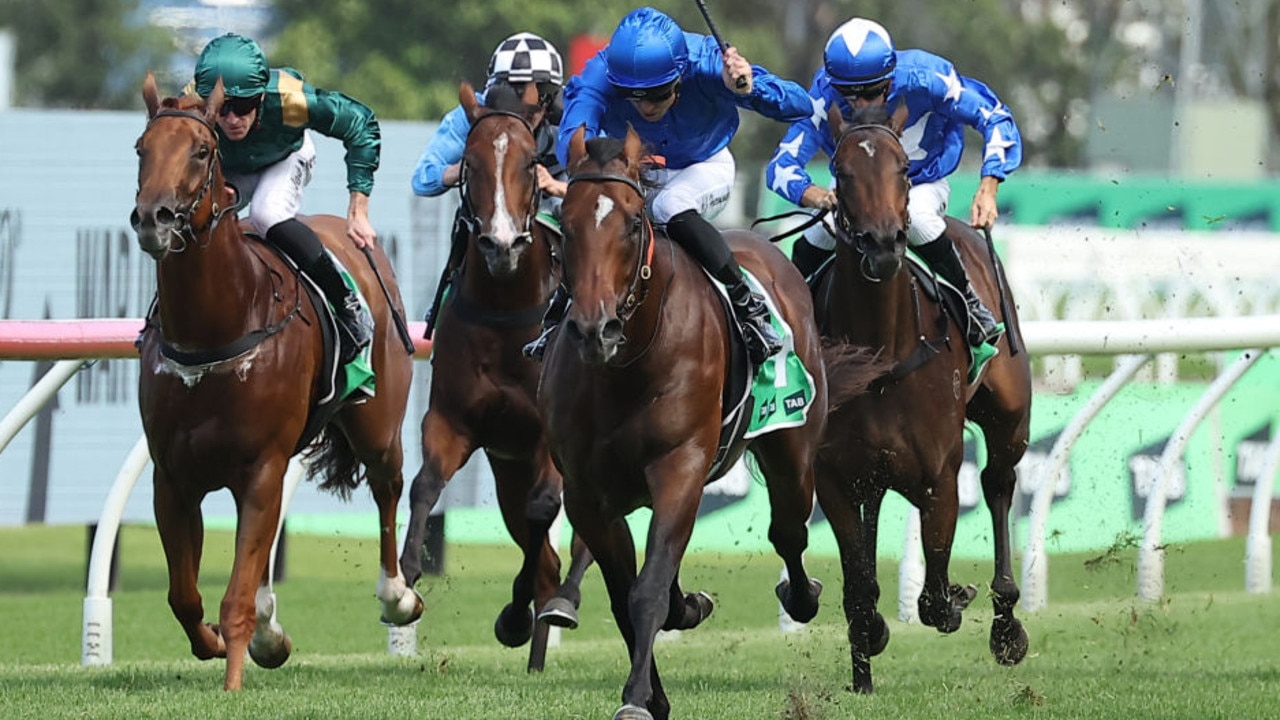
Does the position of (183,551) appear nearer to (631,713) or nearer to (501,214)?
(501,214)

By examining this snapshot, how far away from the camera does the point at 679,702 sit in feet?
21.3

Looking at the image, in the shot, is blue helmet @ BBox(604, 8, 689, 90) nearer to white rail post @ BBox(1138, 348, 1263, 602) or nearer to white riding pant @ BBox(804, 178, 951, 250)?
white riding pant @ BBox(804, 178, 951, 250)

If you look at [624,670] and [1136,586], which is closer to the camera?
[624,670]

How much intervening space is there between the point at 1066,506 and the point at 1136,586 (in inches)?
66.3

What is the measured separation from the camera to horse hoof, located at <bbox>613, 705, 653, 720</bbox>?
17.2 feet

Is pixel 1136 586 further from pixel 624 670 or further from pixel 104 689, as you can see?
pixel 104 689

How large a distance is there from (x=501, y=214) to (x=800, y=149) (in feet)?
4.34

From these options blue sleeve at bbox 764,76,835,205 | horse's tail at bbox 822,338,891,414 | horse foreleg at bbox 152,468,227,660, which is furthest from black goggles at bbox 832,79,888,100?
horse foreleg at bbox 152,468,227,660

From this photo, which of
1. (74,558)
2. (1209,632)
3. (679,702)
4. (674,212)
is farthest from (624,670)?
(74,558)

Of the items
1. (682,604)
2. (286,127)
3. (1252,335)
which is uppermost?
(286,127)

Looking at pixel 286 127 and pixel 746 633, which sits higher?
pixel 286 127

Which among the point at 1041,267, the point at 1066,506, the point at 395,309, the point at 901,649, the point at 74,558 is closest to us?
the point at 395,309

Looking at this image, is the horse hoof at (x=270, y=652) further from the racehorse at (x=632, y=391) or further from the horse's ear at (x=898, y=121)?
the horse's ear at (x=898, y=121)

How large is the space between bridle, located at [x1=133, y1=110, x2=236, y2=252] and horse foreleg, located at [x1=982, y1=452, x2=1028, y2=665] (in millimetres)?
3142
